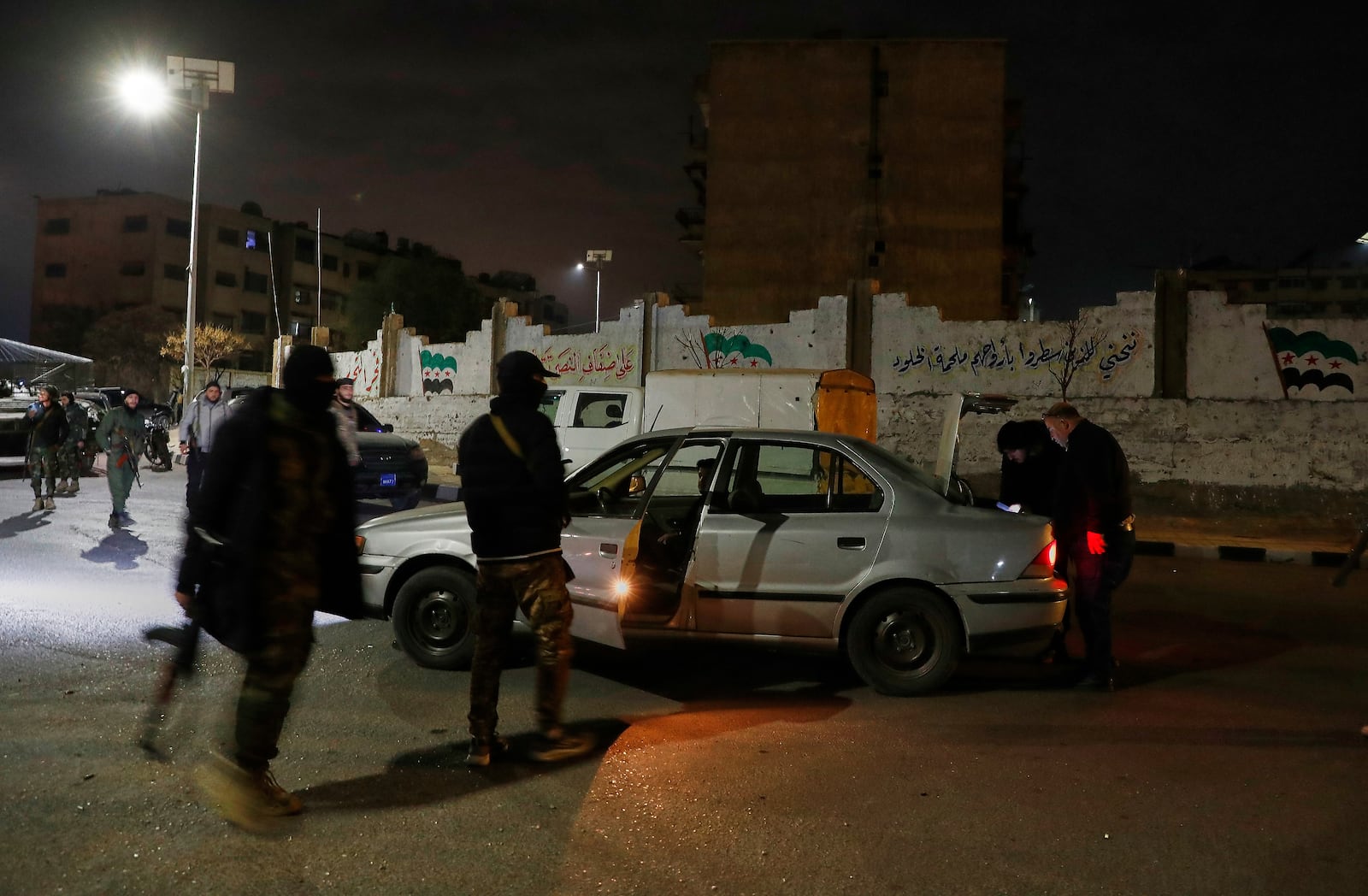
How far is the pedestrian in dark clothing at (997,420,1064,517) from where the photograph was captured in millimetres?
6609

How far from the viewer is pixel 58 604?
7.09m

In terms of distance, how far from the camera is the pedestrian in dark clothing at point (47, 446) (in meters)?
12.6

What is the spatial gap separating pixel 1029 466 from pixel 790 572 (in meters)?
2.10

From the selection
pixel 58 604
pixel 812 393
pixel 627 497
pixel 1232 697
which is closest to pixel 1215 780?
pixel 1232 697

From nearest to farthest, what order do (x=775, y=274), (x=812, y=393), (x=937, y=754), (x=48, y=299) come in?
(x=937, y=754), (x=812, y=393), (x=775, y=274), (x=48, y=299)

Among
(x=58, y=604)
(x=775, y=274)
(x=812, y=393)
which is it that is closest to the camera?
(x=58, y=604)

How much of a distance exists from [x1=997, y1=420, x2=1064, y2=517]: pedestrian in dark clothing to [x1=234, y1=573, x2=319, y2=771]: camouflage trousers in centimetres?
458

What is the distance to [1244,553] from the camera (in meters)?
12.4

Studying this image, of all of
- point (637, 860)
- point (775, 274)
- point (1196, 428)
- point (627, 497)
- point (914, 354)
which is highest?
point (775, 274)

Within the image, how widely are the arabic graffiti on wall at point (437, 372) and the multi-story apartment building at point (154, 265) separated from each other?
1427 inches

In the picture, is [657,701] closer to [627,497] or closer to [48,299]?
[627,497]

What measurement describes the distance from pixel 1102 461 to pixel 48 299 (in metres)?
68.8

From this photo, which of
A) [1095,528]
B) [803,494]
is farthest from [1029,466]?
[803,494]

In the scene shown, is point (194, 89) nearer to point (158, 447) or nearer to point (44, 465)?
point (158, 447)
